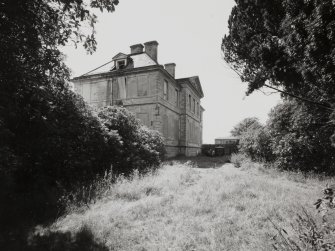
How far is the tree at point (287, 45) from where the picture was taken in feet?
17.9

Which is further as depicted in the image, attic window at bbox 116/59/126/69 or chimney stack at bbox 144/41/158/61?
chimney stack at bbox 144/41/158/61

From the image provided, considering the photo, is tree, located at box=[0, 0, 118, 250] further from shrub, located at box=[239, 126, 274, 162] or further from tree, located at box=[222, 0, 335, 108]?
shrub, located at box=[239, 126, 274, 162]

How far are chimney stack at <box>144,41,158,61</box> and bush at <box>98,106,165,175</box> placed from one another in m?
12.9

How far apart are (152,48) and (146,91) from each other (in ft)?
17.3

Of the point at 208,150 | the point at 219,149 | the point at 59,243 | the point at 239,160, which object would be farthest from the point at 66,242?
the point at 208,150

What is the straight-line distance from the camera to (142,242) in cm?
420

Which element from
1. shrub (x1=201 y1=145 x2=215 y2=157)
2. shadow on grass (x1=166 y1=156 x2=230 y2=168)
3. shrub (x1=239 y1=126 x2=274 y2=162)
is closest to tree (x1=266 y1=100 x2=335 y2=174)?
shrub (x1=239 y1=126 x2=274 y2=162)

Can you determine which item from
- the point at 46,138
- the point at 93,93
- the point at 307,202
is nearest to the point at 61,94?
the point at 46,138

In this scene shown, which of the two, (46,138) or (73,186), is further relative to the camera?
(73,186)

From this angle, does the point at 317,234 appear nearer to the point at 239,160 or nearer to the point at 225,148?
the point at 239,160

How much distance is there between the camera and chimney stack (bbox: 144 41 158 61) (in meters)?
23.9

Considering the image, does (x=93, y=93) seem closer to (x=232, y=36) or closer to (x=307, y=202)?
(x=232, y=36)

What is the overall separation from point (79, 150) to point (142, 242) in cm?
510

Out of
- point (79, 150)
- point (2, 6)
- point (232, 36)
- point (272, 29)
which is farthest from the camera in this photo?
point (232, 36)
